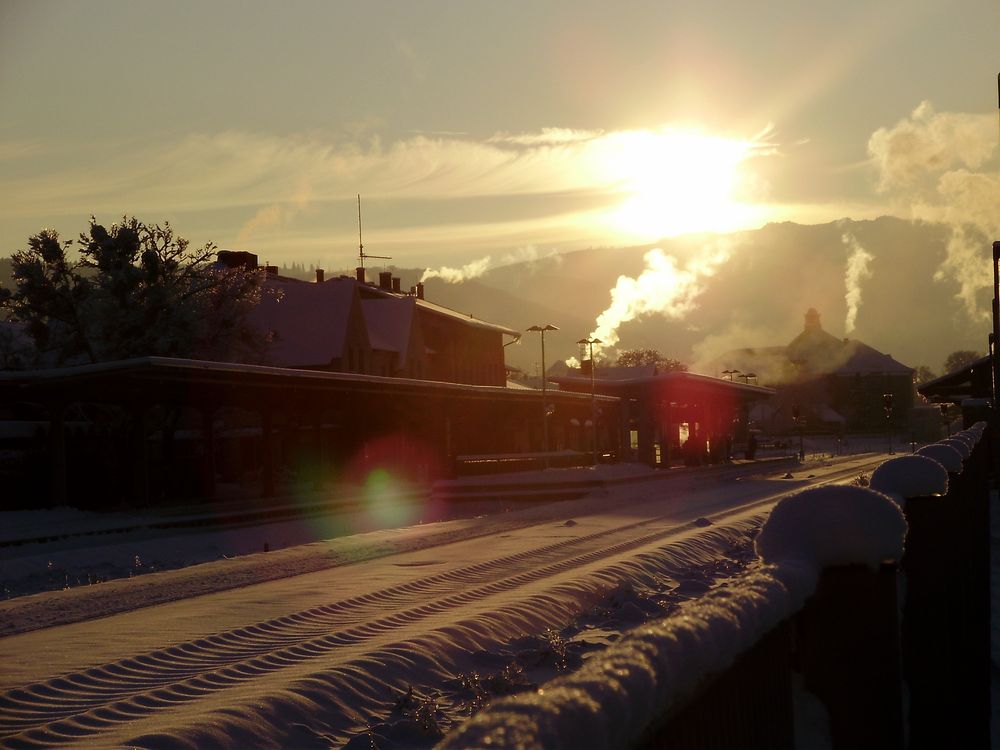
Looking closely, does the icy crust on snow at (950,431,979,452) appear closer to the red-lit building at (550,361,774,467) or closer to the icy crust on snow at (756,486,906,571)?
the icy crust on snow at (756,486,906,571)

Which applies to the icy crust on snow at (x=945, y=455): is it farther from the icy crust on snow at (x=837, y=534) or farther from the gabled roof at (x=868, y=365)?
the gabled roof at (x=868, y=365)

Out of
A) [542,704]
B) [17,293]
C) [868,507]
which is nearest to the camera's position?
[542,704]

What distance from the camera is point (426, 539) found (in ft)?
70.8

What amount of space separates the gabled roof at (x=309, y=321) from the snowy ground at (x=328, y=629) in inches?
1099

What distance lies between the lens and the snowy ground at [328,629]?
7930 mm

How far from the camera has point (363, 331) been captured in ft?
173

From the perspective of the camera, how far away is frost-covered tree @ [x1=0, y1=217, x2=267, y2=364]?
40.4 meters

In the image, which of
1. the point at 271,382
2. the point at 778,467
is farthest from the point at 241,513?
the point at 778,467

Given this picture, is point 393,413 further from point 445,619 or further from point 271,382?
point 445,619

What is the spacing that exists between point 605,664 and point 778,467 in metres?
54.6

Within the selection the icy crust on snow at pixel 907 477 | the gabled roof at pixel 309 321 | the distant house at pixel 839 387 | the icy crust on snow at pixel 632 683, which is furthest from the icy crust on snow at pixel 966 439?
the distant house at pixel 839 387

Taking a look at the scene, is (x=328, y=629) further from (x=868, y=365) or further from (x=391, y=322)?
(x=868, y=365)

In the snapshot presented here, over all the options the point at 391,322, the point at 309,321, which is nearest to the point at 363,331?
the point at 309,321

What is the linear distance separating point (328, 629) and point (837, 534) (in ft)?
28.9
